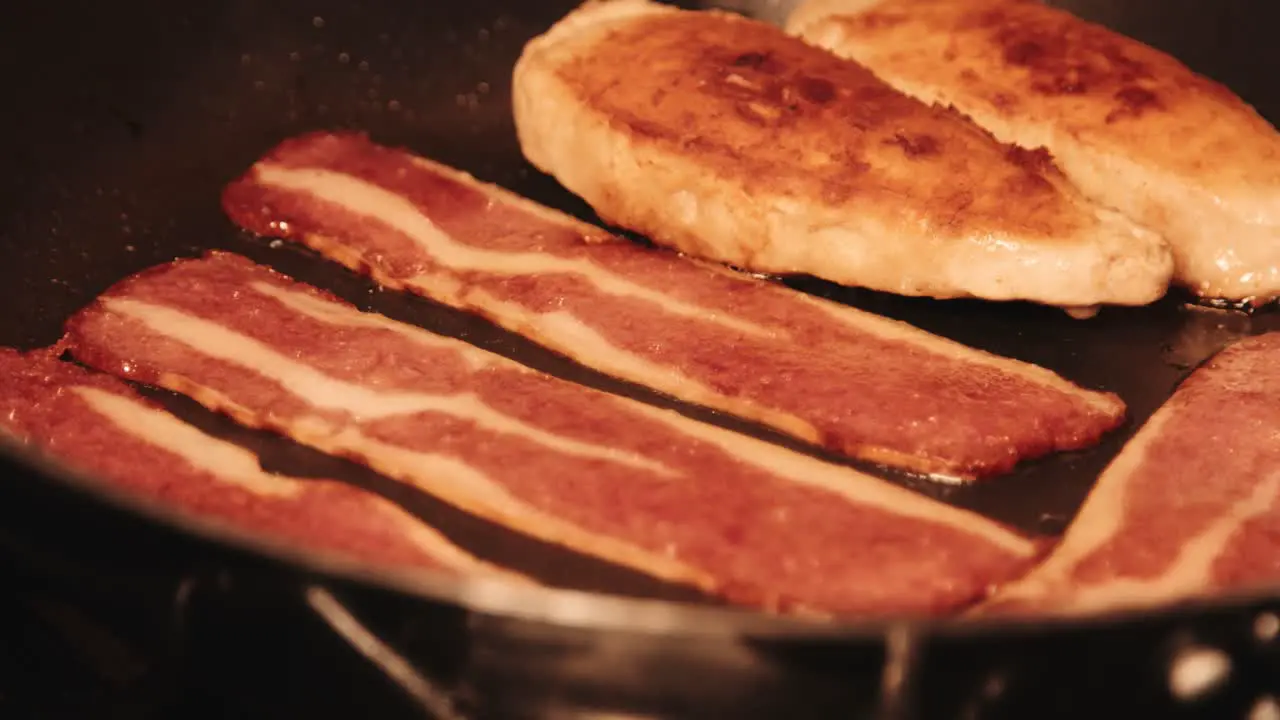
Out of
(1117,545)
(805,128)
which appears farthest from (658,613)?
(805,128)

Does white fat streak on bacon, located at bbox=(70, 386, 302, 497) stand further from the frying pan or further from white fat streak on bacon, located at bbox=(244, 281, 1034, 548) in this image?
white fat streak on bacon, located at bbox=(244, 281, 1034, 548)

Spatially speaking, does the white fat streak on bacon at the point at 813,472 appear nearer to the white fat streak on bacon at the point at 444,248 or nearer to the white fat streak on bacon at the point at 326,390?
the white fat streak on bacon at the point at 326,390

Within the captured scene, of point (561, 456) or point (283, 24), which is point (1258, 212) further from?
point (283, 24)

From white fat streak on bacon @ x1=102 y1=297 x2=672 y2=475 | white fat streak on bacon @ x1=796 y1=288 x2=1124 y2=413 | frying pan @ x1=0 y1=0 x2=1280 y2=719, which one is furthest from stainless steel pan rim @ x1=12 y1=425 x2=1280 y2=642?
white fat streak on bacon @ x1=796 y1=288 x2=1124 y2=413

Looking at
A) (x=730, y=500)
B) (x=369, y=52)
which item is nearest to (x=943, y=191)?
(x=730, y=500)

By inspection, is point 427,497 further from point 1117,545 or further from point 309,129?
point 309,129

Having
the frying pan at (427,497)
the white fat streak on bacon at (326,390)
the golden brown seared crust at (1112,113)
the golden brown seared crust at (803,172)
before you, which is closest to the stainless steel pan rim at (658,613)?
the frying pan at (427,497)
